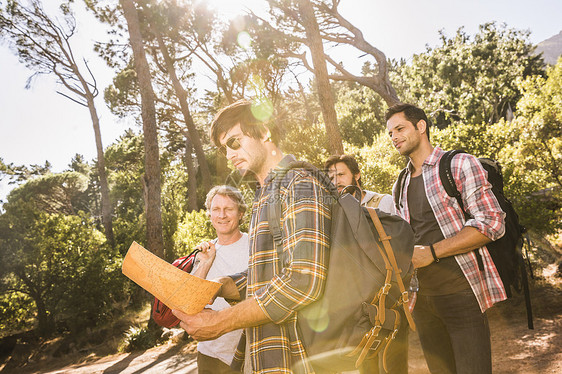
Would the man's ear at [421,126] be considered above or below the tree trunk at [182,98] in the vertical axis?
below

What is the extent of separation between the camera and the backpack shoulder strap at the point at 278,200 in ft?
Result: 3.92

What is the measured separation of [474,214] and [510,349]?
422cm

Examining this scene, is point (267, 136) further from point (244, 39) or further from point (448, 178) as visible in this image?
point (244, 39)

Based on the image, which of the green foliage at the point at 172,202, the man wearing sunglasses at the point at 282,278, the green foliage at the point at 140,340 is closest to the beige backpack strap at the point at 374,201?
the man wearing sunglasses at the point at 282,278

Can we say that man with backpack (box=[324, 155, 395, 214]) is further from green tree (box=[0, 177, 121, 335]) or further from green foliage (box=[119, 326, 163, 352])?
green tree (box=[0, 177, 121, 335])

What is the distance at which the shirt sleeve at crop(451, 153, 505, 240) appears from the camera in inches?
71.2

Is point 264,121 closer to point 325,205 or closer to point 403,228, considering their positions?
point 325,205

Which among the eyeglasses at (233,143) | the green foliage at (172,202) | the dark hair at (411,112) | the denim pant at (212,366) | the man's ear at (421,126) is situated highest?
the green foliage at (172,202)

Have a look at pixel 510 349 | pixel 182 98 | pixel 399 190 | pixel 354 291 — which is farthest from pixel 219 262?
pixel 182 98

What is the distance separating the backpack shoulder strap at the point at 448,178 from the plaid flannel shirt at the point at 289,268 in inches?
46.0

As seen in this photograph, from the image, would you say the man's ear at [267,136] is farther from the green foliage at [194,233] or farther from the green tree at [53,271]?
the green tree at [53,271]

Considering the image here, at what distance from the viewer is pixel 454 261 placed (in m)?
1.97

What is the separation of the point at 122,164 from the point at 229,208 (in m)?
28.7

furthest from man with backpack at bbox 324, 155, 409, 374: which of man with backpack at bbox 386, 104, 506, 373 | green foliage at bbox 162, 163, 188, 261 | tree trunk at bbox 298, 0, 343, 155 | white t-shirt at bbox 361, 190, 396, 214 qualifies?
green foliage at bbox 162, 163, 188, 261
